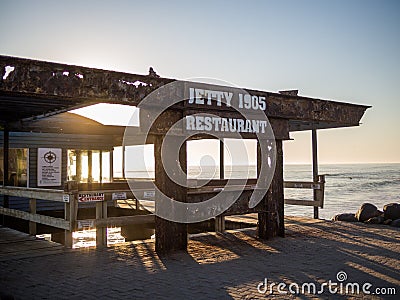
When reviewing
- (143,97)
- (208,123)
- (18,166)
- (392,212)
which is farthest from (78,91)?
(18,166)

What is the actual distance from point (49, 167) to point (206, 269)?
11.6 meters

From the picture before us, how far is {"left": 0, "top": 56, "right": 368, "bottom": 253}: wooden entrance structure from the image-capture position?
699 centimetres

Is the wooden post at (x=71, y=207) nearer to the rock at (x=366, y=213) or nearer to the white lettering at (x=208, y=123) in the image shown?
the white lettering at (x=208, y=123)

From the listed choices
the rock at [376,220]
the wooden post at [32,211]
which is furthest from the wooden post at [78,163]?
the rock at [376,220]

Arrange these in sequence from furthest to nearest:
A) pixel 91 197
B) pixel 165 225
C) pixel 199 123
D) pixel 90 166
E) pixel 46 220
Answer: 1. pixel 90 166
2. pixel 46 220
3. pixel 91 197
4. pixel 199 123
5. pixel 165 225

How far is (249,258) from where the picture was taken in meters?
8.46

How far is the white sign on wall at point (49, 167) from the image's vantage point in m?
17.1

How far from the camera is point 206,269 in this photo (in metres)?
7.52

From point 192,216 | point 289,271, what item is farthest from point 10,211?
point 289,271

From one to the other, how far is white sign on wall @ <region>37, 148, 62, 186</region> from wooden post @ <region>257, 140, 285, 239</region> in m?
9.63

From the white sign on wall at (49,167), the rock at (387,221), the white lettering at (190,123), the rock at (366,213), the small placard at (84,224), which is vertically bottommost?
the rock at (387,221)

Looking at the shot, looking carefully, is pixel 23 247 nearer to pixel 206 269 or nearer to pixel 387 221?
pixel 206 269

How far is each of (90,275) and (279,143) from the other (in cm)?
571

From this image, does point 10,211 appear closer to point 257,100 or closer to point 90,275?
point 90,275
